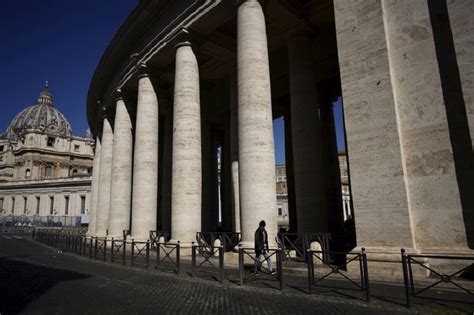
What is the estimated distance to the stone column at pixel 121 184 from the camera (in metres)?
21.4

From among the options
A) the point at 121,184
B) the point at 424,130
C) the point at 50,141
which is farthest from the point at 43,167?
the point at 424,130

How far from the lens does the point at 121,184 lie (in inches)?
846

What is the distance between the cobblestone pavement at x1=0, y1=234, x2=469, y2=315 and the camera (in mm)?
6477

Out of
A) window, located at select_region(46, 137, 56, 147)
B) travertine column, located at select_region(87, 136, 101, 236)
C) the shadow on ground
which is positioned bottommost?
the shadow on ground

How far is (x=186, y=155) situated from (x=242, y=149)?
3759mm

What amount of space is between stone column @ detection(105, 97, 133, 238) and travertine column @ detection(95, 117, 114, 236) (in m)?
3.33

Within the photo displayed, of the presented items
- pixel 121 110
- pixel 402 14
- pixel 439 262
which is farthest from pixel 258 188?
pixel 121 110

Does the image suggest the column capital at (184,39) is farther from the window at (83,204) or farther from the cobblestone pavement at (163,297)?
the window at (83,204)

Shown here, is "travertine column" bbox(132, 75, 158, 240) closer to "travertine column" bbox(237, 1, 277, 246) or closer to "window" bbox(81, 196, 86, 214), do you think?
"travertine column" bbox(237, 1, 277, 246)

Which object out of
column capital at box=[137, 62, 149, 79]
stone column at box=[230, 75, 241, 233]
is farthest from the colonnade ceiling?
stone column at box=[230, 75, 241, 233]

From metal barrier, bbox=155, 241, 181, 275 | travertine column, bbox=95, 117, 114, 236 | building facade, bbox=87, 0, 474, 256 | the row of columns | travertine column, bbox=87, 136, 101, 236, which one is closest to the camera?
building facade, bbox=87, 0, 474, 256

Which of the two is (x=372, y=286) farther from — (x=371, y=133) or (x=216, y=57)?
(x=216, y=57)

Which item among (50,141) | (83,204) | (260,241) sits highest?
(50,141)

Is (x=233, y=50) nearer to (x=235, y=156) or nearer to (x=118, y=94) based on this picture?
(x=235, y=156)
